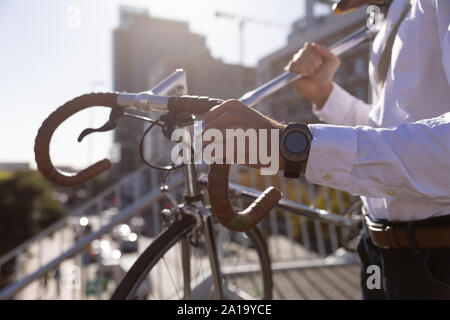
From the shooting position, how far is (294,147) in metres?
0.76

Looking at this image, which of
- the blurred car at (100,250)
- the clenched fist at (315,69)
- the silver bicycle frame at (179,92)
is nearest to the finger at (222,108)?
the silver bicycle frame at (179,92)

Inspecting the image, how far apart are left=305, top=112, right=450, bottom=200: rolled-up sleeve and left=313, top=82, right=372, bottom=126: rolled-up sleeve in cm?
91

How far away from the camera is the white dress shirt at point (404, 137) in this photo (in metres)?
0.77

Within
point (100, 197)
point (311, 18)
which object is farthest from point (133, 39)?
point (100, 197)

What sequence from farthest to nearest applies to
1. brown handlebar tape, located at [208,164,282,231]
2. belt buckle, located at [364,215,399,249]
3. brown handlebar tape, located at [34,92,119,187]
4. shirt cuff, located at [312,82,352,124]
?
1. shirt cuff, located at [312,82,352,124]
2. belt buckle, located at [364,215,399,249]
3. brown handlebar tape, located at [34,92,119,187]
4. brown handlebar tape, located at [208,164,282,231]

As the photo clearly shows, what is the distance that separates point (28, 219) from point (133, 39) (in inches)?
1764

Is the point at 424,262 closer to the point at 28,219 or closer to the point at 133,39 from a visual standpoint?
the point at 28,219

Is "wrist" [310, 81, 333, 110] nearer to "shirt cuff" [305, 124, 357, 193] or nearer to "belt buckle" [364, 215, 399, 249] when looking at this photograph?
"belt buckle" [364, 215, 399, 249]

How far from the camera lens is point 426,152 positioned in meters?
0.76

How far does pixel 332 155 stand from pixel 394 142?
0.42 ft

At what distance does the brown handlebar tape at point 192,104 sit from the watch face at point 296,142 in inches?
8.7

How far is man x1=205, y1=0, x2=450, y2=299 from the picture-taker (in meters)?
0.76

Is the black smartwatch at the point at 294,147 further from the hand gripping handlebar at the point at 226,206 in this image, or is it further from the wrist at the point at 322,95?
the wrist at the point at 322,95

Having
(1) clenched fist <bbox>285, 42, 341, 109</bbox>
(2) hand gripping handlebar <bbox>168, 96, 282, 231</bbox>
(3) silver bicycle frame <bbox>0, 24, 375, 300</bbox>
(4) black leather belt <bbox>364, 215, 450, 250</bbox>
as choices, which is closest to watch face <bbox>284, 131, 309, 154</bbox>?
(2) hand gripping handlebar <bbox>168, 96, 282, 231</bbox>
